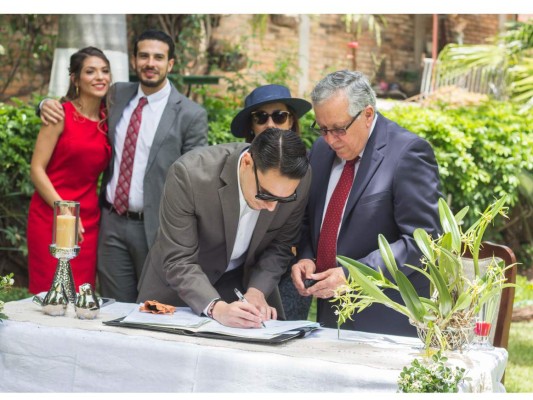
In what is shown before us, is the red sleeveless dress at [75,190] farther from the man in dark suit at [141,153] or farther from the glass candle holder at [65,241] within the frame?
the glass candle holder at [65,241]

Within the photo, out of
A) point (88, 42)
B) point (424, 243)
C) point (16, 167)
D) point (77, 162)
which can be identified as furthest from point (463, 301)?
point (88, 42)

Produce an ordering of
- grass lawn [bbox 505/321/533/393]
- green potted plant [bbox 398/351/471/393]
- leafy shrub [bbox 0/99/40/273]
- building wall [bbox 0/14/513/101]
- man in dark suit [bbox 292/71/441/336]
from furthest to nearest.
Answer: building wall [bbox 0/14/513/101], leafy shrub [bbox 0/99/40/273], grass lawn [bbox 505/321/533/393], man in dark suit [bbox 292/71/441/336], green potted plant [bbox 398/351/471/393]

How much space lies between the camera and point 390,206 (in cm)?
338

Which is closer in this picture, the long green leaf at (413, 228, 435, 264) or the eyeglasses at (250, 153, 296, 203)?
the long green leaf at (413, 228, 435, 264)

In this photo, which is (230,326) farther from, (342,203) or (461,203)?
(461,203)

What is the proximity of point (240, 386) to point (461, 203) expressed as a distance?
17.0 ft

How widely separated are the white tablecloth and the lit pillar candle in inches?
11.0

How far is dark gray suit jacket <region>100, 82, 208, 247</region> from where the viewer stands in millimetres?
4570

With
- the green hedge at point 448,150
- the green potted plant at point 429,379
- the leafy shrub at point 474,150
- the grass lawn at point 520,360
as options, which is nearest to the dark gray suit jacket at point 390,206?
the green potted plant at point 429,379

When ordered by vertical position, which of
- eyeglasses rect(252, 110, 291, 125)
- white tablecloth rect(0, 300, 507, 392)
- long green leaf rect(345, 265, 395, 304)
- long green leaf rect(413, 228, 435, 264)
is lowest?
white tablecloth rect(0, 300, 507, 392)

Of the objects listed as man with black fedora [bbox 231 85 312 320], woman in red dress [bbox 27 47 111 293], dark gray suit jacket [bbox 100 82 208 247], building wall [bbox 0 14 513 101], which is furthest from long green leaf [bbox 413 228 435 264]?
building wall [bbox 0 14 513 101]

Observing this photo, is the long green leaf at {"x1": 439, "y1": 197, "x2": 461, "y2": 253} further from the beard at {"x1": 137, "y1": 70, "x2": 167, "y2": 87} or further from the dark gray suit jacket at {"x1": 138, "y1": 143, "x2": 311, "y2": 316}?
the beard at {"x1": 137, "y1": 70, "x2": 167, "y2": 87}

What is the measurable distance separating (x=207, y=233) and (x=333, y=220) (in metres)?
0.50

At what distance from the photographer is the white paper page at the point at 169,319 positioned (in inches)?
119
